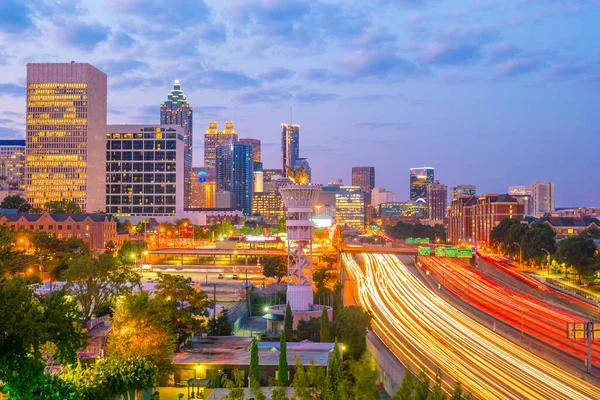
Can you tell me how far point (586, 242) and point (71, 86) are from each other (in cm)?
14975

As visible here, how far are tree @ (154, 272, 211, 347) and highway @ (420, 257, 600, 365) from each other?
29147mm

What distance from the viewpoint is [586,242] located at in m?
97.9

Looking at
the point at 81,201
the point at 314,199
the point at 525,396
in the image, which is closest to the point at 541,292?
the point at 314,199

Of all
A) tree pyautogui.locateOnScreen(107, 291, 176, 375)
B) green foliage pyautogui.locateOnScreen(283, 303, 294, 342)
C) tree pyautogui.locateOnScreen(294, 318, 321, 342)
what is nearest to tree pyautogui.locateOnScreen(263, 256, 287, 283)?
tree pyautogui.locateOnScreen(294, 318, 321, 342)

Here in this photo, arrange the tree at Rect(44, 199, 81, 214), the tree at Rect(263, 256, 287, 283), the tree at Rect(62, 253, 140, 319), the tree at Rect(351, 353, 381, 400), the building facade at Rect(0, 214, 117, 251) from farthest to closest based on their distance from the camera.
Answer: the tree at Rect(44, 199, 81, 214), the building facade at Rect(0, 214, 117, 251), the tree at Rect(263, 256, 287, 283), the tree at Rect(62, 253, 140, 319), the tree at Rect(351, 353, 381, 400)

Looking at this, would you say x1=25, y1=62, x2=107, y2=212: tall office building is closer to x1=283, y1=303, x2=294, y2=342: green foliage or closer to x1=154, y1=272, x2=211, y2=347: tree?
x1=154, y1=272, x2=211, y2=347: tree

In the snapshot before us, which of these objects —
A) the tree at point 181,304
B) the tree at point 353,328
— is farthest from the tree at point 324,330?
the tree at point 181,304

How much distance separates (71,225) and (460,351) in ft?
342

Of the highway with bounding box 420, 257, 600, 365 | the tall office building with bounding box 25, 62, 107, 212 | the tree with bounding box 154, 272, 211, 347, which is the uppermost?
the tall office building with bounding box 25, 62, 107, 212

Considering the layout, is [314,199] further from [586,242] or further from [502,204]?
[502,204]

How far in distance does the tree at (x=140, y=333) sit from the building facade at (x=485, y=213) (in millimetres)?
139538

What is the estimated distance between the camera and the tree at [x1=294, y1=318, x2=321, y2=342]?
168 ft

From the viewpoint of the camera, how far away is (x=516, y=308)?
72.9m

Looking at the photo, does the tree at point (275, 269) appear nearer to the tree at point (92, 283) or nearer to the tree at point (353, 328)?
the tree at point (92, 283)
